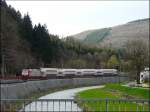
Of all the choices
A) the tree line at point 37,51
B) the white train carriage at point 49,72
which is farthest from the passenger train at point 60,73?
A: the tree line at point 37,51

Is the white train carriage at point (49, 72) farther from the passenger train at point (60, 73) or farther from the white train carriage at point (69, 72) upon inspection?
the white train carriage at point (69, 72)

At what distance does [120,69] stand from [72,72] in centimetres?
4166

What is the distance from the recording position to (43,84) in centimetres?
7731

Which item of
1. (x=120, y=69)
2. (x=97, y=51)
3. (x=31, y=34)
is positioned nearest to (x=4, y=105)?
(x=31, y=34)

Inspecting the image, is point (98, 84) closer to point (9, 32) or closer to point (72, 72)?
point (72, 72)

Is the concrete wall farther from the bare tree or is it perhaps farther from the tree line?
the bare tree

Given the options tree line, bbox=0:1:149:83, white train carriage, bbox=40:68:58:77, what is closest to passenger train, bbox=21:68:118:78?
white train carriage, bbox=40:68:58:77

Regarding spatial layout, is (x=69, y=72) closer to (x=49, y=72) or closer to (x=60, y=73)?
(x=60, y=73)

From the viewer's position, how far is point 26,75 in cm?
8875

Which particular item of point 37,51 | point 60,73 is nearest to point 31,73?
point 60,73

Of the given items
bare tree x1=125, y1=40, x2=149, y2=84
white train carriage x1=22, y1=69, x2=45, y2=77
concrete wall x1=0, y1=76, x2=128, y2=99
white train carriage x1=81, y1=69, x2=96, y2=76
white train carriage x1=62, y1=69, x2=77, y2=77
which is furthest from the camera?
white train carriage x1=81, y1=69, x2=96, y2=76

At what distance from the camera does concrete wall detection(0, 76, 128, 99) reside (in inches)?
1576

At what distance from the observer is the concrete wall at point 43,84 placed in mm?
40025

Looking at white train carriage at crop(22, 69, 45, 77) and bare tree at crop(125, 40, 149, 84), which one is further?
bare tree at crop(125, 40, 149, 84)
